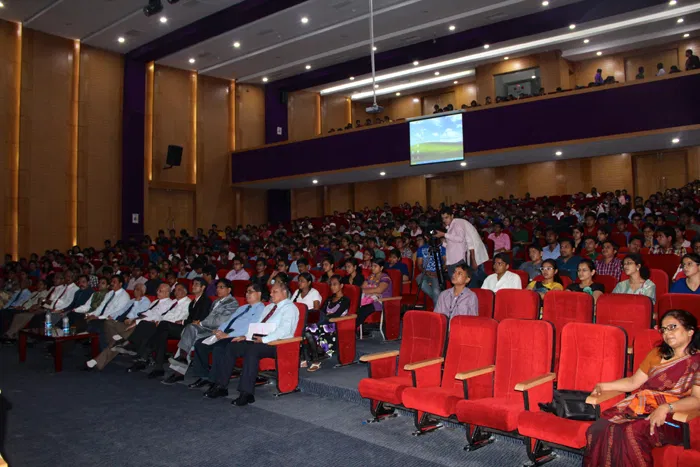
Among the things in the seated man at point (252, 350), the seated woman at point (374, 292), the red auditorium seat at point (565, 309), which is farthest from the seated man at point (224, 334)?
the red auditorium seat at point (565, 309)

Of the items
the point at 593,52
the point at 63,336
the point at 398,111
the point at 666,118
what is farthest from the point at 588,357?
the point at 398,111

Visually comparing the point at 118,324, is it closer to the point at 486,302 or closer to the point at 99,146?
the point at 486,302

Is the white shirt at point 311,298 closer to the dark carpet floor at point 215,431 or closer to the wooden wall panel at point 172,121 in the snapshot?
the dark carpet floor at point 215,431

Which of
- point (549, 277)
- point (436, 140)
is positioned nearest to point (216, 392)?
point (549, 277)

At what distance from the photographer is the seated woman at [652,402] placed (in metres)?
2.47

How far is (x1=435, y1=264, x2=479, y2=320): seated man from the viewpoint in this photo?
14.0 ft

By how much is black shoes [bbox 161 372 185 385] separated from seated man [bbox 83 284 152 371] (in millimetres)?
1009

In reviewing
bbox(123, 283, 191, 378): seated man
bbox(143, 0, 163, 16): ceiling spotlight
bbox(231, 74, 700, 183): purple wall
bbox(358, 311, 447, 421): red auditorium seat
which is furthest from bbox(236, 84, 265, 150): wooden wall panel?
bbox(358, 311, 447, 421): red auditorium seat

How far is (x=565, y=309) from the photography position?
3957 millimetres

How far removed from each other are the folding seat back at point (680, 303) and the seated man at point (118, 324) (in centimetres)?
488

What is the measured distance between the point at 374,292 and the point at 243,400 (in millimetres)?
2043

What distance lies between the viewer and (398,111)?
19406 mm

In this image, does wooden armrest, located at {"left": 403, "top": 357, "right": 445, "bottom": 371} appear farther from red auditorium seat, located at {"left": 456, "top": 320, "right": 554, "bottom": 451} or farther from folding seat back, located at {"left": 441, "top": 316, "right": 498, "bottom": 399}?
red auditorium seat, located at {"left": 456, "top": 320, "right": 554, "bottom": 451}

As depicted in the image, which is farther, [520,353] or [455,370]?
[455,370]
